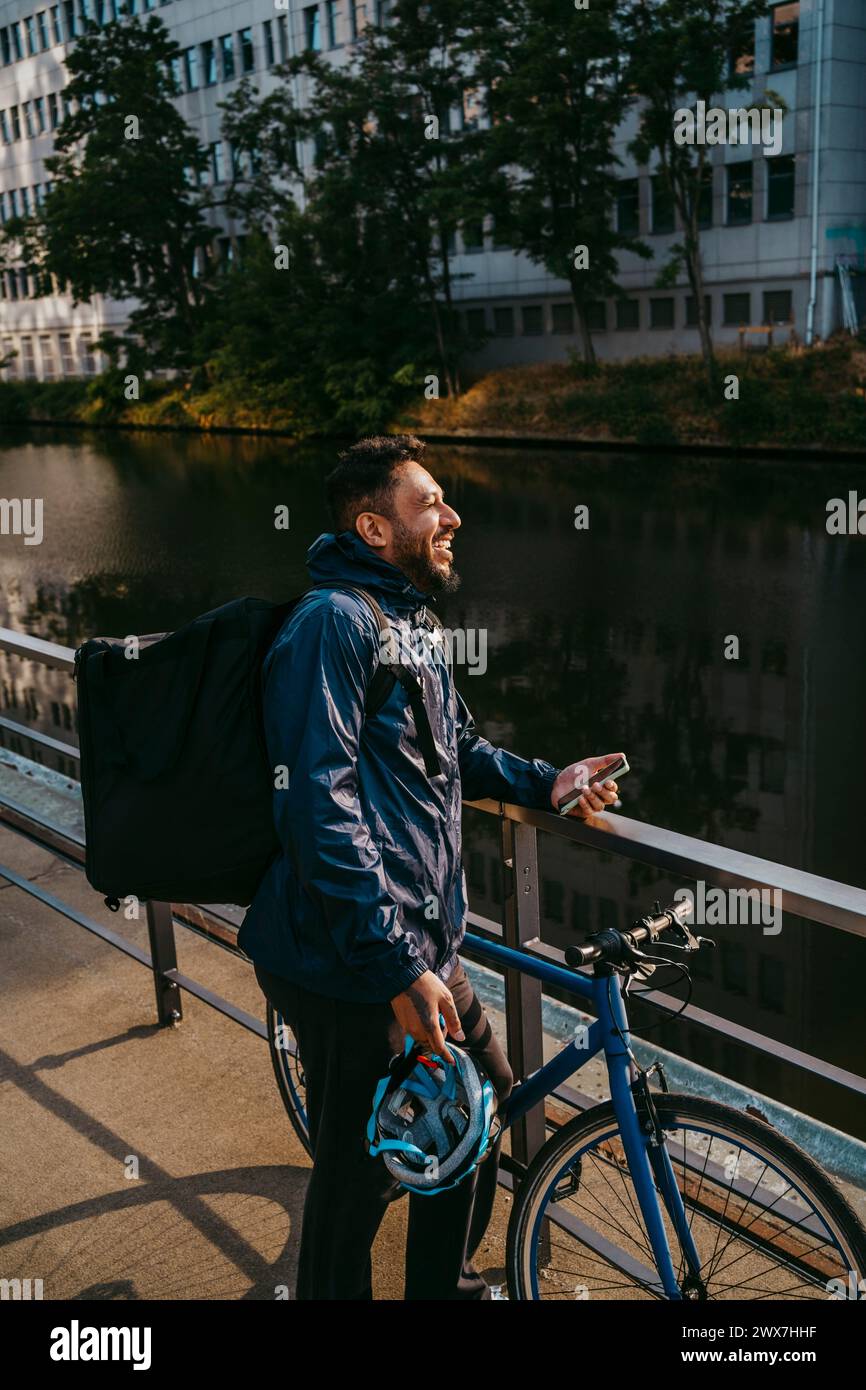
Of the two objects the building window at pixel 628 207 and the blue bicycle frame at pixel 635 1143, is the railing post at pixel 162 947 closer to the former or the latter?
the blue bicycle frame at pixel 635 1143

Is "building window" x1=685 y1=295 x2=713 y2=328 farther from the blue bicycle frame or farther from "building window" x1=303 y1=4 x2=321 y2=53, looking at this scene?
the blue bicycle frame

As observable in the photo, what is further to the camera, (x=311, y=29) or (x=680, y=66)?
(x=311, y=29)

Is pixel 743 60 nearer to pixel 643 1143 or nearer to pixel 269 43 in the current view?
pixel 269 43

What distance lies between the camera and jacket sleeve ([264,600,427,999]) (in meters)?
2.60

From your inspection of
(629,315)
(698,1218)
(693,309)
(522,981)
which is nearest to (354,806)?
(522,981)

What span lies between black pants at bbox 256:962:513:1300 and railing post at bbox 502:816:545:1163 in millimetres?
361

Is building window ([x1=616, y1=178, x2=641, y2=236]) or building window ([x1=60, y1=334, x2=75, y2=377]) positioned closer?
building window ([x1=616, y1=178, x2=641, y2=236])

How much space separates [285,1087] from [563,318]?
48338mm

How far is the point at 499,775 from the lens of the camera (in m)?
3.29

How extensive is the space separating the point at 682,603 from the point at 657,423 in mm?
17963

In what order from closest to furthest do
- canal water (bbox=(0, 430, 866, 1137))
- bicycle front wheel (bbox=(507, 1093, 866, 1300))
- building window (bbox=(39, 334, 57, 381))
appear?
bicycle front wheel (bbox=(507, 1093, 866, 1300)) < canal water (bbox=(0, 430, 866, 1137)) < building window (bbox=(39, 334, 57, 381))

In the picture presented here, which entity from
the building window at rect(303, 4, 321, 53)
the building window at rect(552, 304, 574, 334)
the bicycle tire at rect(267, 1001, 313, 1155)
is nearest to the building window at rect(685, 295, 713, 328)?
the building window at rect(552, 304, 574, 334)

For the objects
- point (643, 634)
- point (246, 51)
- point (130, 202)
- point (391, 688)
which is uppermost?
point (246, 51)
